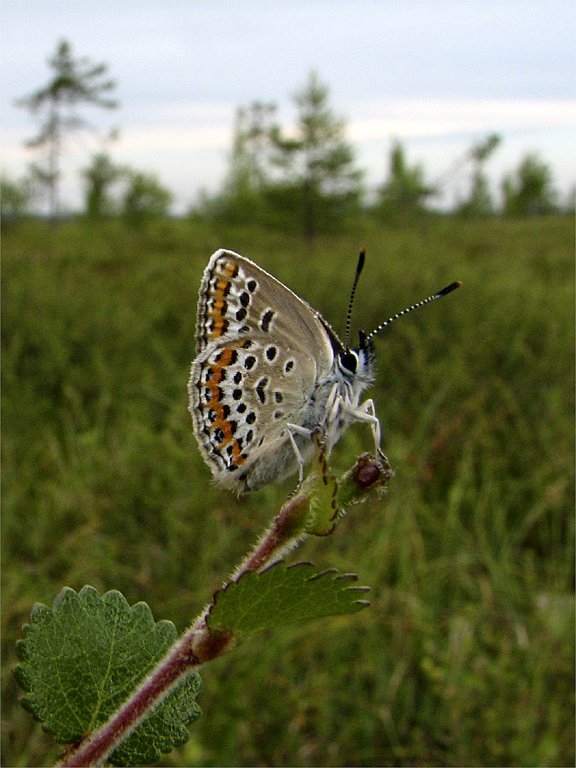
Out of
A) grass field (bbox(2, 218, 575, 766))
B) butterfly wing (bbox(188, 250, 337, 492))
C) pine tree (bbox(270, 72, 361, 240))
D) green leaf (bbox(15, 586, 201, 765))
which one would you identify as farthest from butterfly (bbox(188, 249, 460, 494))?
pine tree (bbox(270, 72, 361, 240))

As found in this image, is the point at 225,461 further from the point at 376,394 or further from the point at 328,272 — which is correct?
the point at 328,272

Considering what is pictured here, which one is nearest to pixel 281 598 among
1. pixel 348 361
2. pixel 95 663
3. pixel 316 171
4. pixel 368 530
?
pixel 95 663

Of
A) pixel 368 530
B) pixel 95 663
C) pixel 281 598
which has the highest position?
pixel 281 598

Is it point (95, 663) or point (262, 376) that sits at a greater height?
point (262, 376)

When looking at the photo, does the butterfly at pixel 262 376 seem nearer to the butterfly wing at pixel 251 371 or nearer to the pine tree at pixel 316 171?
the butterfly wing at pixel 251 371

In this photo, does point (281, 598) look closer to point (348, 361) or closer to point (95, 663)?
point (95, 663)

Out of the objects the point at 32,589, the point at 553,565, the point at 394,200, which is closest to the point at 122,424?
the point at 32,589

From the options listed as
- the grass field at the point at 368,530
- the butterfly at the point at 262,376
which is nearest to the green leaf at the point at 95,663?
the butterfly at the point at 262,376
